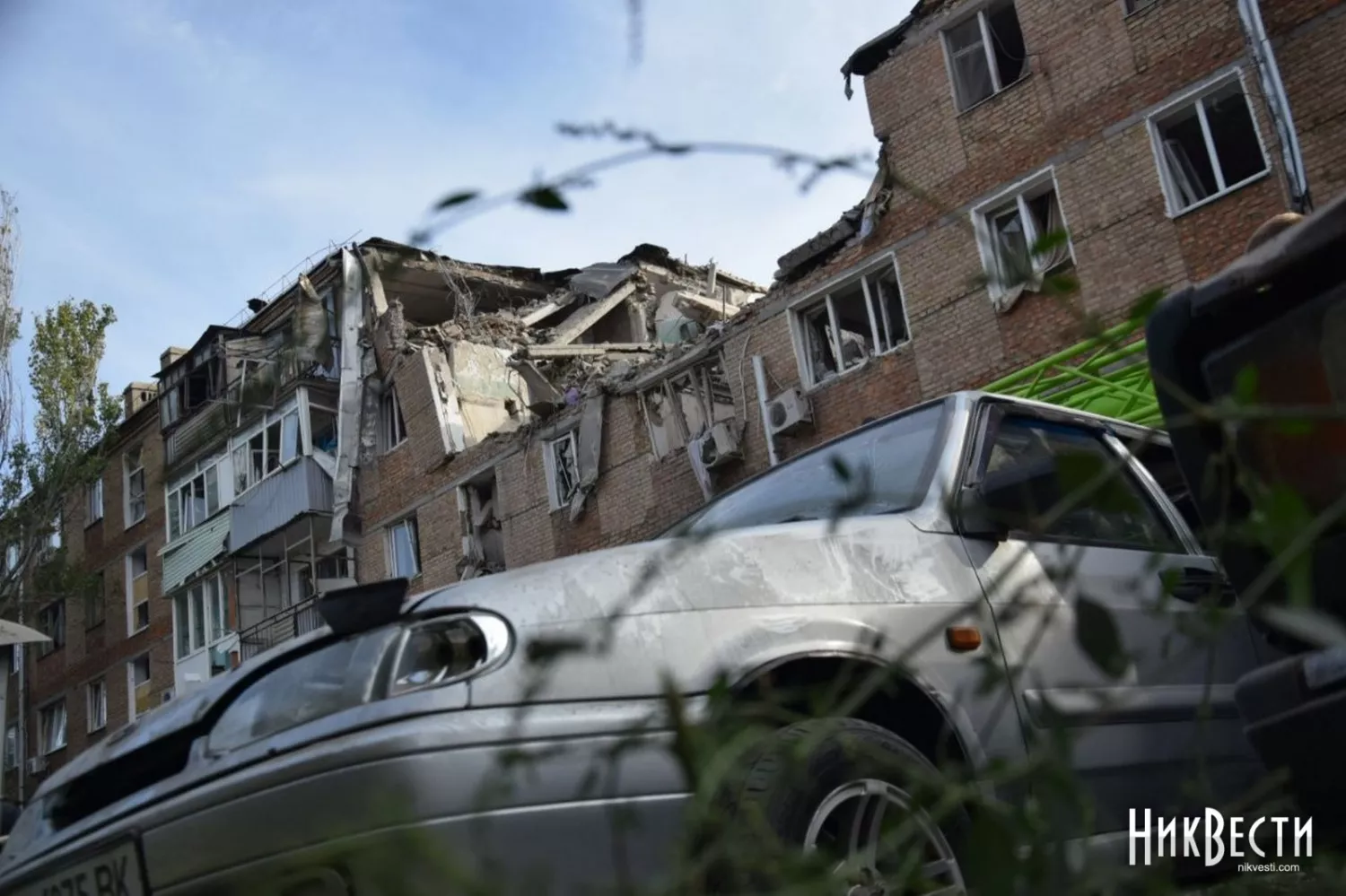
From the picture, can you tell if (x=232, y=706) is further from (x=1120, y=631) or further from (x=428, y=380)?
(x=428, y=380)

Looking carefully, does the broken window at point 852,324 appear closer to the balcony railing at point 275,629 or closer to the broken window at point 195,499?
the balcony railing at point 275,629

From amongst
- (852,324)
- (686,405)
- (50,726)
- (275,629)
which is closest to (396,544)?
(275,629)

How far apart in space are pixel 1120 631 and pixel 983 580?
2398 mm

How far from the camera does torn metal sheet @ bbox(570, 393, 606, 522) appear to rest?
21562 mm

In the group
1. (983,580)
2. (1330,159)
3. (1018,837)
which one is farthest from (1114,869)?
(1330,159)

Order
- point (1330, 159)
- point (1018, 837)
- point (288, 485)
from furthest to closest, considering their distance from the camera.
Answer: point (288, 485)
point (1330, 159)
point (1018, 837)

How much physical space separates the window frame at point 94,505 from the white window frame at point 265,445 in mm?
9224

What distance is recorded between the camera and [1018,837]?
1085 mm

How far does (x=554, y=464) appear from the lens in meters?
22.6

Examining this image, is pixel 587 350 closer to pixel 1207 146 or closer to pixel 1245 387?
pixel 1207 146

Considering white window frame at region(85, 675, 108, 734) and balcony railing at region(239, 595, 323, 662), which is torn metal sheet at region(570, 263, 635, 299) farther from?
white window frame at region(85, 675, 108, 734)

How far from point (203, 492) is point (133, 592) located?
5.60 metres

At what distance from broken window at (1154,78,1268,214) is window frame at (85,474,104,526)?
31.3m

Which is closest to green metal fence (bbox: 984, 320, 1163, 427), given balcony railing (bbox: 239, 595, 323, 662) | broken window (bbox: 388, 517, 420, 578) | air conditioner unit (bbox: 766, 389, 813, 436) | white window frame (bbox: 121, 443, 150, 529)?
air conditioner unit (bbox: 766, 389, 813, 436)
